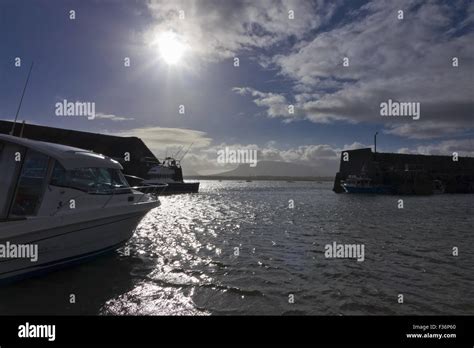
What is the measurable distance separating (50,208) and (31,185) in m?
0.88

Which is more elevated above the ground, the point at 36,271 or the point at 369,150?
the point at 369,150

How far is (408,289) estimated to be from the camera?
7418 mm

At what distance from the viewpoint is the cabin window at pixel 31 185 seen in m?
7.57

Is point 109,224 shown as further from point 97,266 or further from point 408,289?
point 408,289

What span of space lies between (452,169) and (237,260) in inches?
4217
